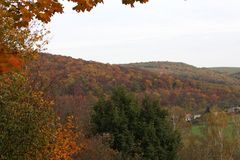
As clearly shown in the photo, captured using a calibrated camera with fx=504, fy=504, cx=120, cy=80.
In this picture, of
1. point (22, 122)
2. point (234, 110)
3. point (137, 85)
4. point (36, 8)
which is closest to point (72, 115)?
point (22, 122)

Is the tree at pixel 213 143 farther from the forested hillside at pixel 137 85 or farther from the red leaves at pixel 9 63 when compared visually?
the red leaves at pixel 9 63

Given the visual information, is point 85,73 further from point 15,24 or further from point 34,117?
point 15,24

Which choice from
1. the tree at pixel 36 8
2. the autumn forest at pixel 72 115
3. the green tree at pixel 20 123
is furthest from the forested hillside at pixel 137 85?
the tree at pixel 36 8

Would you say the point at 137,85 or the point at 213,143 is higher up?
the point at 137,85

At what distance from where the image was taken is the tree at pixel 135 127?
44.7 meters

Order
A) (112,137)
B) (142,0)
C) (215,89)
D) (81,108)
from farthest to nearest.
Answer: (215,89)
(81,108)
(112,137)
(142,0)

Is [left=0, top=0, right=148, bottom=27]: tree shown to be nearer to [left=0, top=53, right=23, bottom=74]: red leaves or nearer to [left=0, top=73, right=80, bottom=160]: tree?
[left=0, top=53, right=23, bottom=74]: red leaves

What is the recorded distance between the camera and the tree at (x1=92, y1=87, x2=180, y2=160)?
44.7 metres

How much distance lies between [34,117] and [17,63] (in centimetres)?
1696

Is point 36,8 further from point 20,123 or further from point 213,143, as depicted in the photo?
point 213,143

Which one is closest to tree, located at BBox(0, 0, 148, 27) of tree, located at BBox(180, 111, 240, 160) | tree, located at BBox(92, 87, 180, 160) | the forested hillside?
tree, located at BBox(92, 87, 180, 160)

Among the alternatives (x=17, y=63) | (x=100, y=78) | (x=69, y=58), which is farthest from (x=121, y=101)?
(x=69, y=58)

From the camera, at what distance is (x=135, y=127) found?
46.1 meters

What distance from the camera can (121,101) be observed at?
47875 millimetres
